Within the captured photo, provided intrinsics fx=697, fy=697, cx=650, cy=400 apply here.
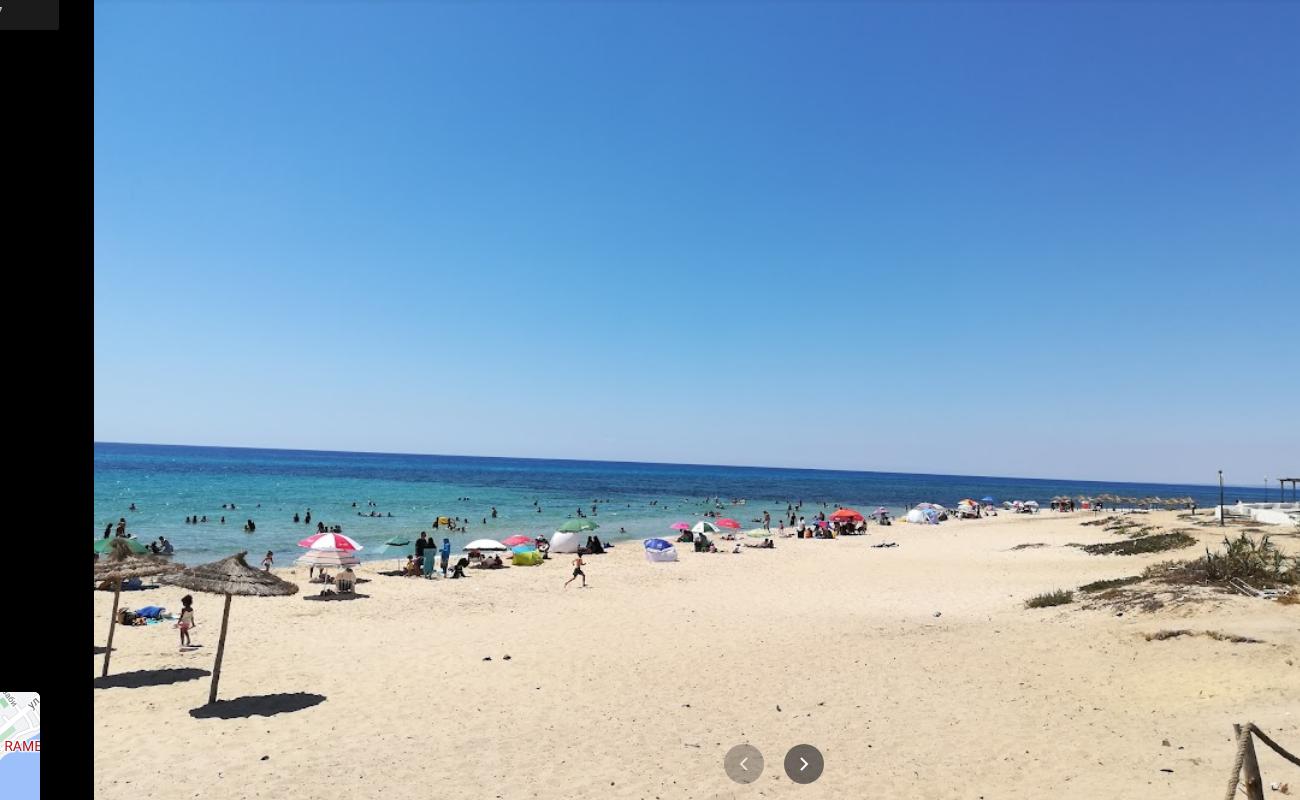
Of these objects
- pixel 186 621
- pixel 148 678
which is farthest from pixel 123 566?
pixel 186 621

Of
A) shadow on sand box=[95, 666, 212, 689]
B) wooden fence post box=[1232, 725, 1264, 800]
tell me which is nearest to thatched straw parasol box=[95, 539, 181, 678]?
shadow on sand box=[95, 666, 212, 689]

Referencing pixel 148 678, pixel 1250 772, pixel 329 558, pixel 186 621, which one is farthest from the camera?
pixel 329 558

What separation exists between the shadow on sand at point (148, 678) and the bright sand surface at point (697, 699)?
299mm

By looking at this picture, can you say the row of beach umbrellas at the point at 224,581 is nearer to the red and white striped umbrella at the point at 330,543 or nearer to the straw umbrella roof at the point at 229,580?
the straw umbrella roof at the point at 229,580

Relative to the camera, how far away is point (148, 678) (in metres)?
13.9

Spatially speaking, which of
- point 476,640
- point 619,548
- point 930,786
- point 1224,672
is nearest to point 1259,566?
point 1224,672

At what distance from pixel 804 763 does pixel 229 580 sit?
9.86m

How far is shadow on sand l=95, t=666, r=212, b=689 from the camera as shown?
13.4m

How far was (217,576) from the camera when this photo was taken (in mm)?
11992

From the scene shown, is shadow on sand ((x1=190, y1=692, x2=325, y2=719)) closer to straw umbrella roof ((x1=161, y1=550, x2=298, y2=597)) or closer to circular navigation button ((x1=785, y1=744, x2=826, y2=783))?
straw umbrella roof ((x1=161, y1=550, x2=298, y2=597))

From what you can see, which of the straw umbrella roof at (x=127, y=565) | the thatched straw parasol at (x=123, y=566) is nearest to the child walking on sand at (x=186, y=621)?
the thatched straw parasol at (x=123, y=566)

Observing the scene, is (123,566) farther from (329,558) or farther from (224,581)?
(329,558)
